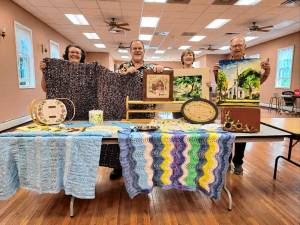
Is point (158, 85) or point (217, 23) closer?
point (158, 85)

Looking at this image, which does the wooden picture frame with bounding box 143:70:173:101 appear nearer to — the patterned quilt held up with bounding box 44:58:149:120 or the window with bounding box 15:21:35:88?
the patterned quilt held up with bounding box 44:58:149:120

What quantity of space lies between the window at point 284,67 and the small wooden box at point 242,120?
25.5ft

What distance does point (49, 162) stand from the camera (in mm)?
1516

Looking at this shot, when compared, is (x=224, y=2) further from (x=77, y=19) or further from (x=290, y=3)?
(x=77, y=19)

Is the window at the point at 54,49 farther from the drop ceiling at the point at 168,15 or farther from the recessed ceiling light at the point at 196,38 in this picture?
the recessed ceiling light at the point at 196,38

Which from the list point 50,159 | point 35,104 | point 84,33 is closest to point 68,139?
point 50,159

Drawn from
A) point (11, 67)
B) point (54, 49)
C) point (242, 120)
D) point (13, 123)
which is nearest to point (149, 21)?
point (54, 49)

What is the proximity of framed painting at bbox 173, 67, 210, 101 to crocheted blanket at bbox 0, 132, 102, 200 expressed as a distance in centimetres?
86

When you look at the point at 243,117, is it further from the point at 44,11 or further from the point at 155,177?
the point at 44,11

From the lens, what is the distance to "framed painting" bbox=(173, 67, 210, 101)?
203 centimetres

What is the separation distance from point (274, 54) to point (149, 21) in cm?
559

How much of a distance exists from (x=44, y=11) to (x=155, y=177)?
558 cm

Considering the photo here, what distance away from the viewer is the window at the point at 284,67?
8.15 metres

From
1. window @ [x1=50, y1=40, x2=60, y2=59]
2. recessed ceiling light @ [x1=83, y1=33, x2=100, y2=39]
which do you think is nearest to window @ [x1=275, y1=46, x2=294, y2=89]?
recessed ceiling light @ [x1=83, y1=33, x2=100, y2=39]
